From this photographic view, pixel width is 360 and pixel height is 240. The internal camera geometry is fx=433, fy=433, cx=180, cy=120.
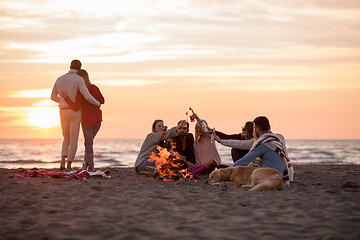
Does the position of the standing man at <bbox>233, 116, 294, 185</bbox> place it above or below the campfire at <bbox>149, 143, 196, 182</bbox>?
above

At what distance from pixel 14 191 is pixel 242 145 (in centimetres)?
434

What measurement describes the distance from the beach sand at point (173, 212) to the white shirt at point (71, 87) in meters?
2.68

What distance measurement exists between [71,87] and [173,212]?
206 inches

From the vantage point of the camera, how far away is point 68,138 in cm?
973

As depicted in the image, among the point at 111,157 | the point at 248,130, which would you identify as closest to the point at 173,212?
the point at 248,130

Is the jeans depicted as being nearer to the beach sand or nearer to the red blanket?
the red blanket

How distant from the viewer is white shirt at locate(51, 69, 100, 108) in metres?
9.41

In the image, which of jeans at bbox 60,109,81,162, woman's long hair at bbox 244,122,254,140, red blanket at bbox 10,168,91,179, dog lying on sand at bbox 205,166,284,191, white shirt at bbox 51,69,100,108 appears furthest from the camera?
jeans at bbox 60,109,81,162

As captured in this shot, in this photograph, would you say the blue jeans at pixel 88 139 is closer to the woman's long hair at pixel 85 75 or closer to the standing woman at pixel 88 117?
the standing woman at pixel 88 117

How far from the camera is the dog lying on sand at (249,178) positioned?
6809 mm

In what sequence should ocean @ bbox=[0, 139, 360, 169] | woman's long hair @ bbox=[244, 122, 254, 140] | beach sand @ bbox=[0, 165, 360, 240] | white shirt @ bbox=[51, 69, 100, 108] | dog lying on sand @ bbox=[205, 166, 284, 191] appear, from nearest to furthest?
beach sand @ bbox=[0, 165, 360, 240]
dog lying on sand @ bbox=[205, 166, 284, 191]
woman's long hair @ bbox=[244, 122, 254, 140]
white shirt @ bbox=[51, 69, 100, 108]
ocean @ bbox=[0, 139, 360, 169]

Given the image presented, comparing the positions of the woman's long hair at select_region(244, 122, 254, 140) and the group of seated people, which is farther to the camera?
the woman's long hair at select_region(244, 122, 254, 140)

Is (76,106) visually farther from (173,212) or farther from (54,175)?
(173,212)

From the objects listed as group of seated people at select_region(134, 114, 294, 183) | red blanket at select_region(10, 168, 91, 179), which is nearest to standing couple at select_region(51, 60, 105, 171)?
red blanket at select_region(10, 168, 91, 179)
